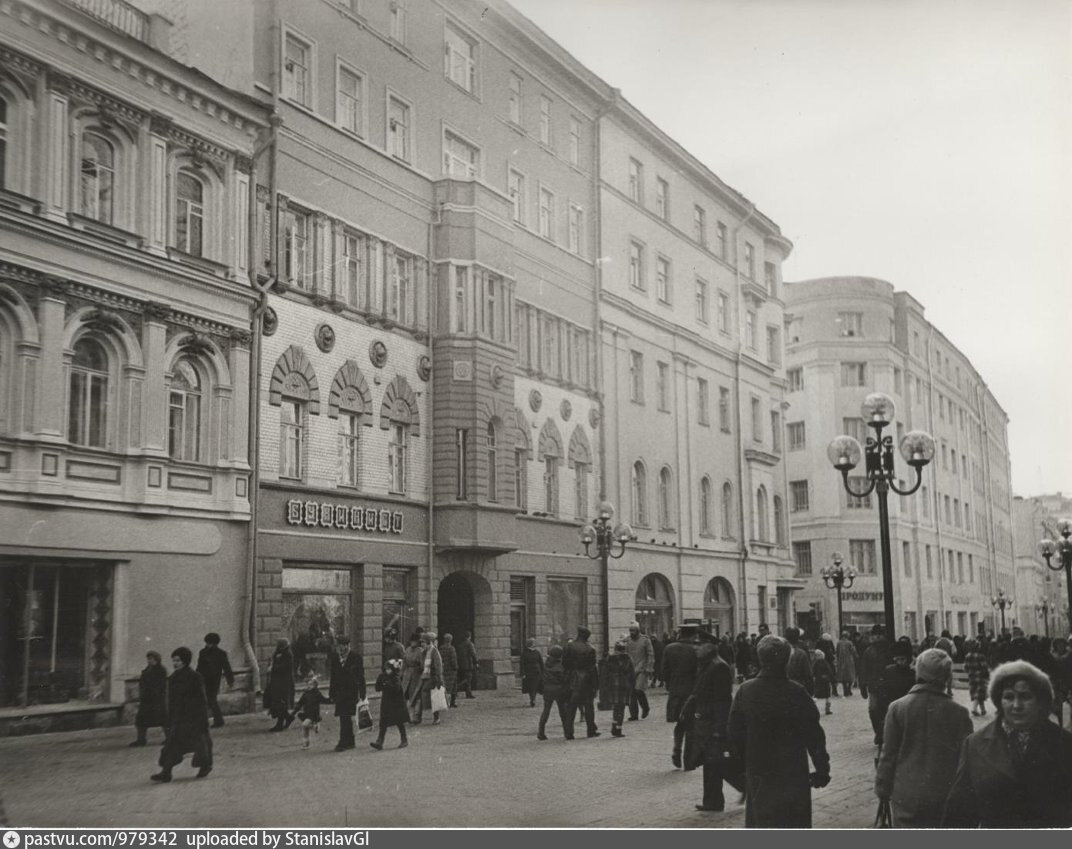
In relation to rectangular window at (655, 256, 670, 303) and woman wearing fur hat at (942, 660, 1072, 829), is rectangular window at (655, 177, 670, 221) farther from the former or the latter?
woman wearing fur hat at (942, 660, 1072, 829)

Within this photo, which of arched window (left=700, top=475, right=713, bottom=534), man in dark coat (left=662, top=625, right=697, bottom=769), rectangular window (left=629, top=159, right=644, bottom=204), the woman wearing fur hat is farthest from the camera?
arched window (left=700, top=475, right=713, bottom=534)

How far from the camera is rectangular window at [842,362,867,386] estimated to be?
141ft

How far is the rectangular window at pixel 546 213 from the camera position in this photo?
60.6ft

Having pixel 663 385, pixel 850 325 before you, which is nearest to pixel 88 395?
pixel 663 385

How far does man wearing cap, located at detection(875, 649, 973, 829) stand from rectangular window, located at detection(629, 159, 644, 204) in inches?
517

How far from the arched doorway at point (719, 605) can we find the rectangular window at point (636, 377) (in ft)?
16.0

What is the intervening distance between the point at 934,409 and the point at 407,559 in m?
15.7

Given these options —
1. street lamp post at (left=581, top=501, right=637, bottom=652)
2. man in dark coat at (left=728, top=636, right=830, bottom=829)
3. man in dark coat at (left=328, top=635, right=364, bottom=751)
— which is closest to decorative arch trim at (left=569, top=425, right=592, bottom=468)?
street lamp post at (left=581, top=501, right=637, bottom=652)

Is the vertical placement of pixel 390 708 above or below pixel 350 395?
below

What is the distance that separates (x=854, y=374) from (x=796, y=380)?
243 centimetres

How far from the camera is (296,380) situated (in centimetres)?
1656

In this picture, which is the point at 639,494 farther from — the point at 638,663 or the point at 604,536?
the point at 638,663

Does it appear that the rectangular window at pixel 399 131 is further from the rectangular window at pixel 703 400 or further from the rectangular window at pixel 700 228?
the rectangular window at pixel 703 400

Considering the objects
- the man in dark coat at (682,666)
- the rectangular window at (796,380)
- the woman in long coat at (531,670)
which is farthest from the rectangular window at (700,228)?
the rectangular window at (796,380)
